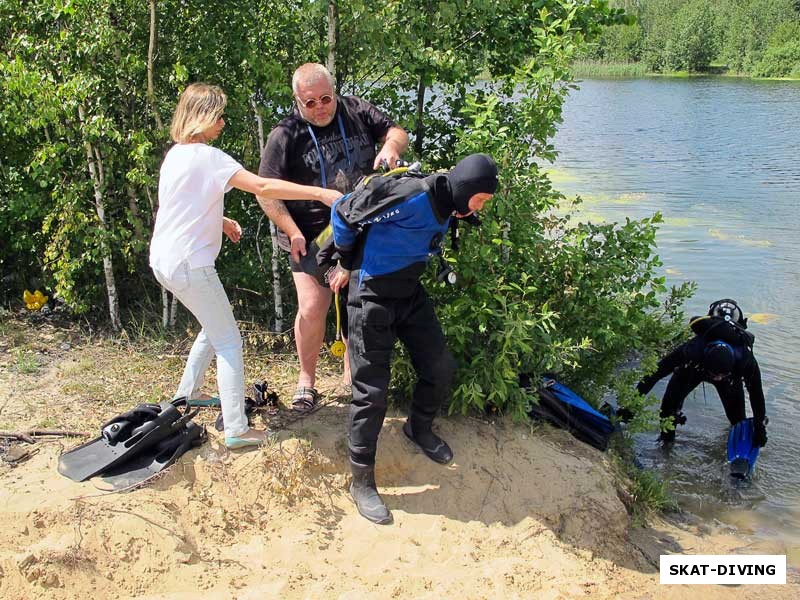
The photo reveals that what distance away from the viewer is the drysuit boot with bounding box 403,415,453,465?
4.67 metres

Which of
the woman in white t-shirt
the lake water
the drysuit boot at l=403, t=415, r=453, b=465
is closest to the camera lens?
the woman in white t-shirt

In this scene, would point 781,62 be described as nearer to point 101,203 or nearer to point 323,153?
point 101,203

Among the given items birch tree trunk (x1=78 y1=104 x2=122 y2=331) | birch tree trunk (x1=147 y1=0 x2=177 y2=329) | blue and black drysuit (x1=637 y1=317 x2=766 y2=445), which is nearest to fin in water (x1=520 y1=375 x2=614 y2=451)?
blue and black drysuit (x1=637 y1=317 x2=766 y2=445)

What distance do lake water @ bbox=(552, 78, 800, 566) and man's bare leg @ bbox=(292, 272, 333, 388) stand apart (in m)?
3.05

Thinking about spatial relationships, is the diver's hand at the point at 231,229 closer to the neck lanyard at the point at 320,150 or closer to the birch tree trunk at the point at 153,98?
the neck lanyard at the point at 320,150

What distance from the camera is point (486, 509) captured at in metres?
4.52

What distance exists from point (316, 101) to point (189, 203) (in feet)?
3.21

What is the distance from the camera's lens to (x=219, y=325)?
13.8ft

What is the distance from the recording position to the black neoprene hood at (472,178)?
12.6ft

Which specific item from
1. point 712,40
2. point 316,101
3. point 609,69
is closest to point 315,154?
point 316,101

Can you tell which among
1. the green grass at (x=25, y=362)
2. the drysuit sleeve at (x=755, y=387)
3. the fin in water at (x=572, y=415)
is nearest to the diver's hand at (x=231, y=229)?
the green grass at (x=25, y=362)

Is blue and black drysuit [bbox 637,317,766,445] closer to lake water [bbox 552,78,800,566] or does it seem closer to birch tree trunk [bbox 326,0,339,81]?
lake water [bbox 552,78,800,566]

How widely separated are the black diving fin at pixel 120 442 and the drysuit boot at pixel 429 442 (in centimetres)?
137

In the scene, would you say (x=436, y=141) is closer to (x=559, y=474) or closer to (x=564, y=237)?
(x=564, y=237)
